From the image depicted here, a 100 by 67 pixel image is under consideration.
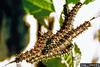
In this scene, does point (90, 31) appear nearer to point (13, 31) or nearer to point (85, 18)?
point (85, 18)

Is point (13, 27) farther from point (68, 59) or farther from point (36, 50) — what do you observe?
point (68, 59)

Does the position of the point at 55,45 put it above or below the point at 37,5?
below

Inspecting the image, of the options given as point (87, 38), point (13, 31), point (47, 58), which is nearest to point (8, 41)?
point (13, 31)

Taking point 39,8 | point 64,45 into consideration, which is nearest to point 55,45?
point 64,45

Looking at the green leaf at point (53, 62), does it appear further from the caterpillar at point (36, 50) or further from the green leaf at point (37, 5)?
the green leaf at point (37, 5)

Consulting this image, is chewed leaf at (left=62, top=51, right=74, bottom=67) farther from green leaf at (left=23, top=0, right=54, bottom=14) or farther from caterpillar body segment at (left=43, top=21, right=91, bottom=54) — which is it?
green leaf at (left=23, top=0, right=54, bottom=14)

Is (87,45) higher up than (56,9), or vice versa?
(56,9)
